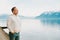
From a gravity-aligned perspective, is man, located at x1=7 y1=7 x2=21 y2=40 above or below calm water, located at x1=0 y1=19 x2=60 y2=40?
above

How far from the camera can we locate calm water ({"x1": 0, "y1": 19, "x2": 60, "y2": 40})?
11.4 feet

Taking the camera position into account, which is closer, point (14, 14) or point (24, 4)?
point (14, 14)

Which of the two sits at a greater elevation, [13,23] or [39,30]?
[13,23]

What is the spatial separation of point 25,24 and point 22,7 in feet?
1.19

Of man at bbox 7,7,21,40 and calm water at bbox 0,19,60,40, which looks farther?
calm water at bbox 0,19,60,40

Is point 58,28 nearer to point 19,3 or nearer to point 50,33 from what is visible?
point 50,33

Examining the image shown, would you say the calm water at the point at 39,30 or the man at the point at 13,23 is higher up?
the man at the point at 13,23

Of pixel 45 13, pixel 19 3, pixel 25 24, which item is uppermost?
pixel 19 3

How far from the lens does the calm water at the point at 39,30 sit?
3.47 m

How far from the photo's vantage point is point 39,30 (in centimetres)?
356

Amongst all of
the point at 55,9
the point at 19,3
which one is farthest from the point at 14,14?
the point at 55,9

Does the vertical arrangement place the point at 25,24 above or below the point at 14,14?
below

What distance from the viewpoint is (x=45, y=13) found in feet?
11.5

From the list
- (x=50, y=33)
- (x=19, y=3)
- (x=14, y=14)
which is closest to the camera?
(x=14, y=14)
